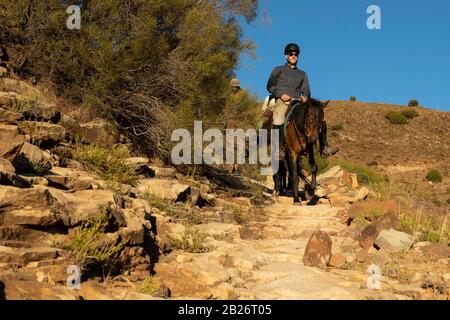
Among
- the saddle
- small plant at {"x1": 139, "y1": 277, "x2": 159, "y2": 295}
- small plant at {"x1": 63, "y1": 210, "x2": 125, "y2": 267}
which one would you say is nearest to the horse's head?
the saddle

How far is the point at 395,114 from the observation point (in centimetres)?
6159

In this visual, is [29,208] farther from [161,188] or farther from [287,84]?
[287,84]

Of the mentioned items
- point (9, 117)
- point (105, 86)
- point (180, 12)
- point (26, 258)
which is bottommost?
point (26, 258)

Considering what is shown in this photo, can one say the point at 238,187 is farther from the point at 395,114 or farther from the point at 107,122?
the point at 395,114

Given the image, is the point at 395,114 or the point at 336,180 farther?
the point at 395,114

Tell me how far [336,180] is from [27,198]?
499 inches

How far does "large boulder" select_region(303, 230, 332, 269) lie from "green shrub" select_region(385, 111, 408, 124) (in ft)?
190

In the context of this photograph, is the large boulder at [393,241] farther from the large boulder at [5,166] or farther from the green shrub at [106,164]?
the large boulder at [5,166]

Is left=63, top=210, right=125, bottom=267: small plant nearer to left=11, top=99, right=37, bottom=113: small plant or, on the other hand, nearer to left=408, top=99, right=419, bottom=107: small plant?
left=11, top=99, right=37, bottom=113: small plant

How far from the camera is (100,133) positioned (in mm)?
9828

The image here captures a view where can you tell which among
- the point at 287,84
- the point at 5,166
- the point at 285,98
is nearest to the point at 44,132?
the point at 5,166
